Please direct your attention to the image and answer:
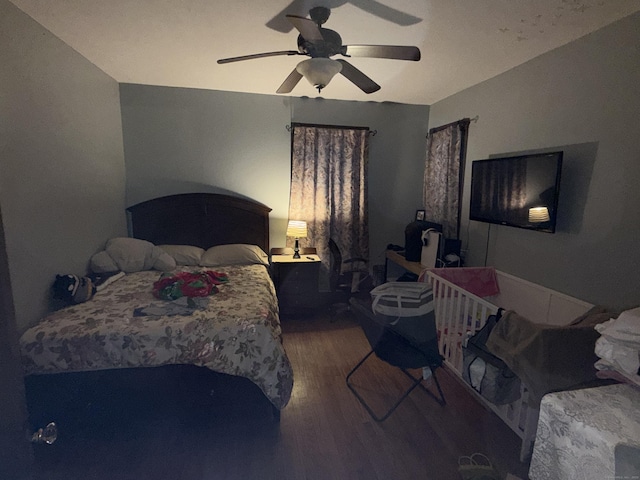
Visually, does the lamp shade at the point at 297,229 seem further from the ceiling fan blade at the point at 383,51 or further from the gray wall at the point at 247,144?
the ceiling fan blade at the point at 383,51

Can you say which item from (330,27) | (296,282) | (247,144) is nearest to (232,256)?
(296,282)

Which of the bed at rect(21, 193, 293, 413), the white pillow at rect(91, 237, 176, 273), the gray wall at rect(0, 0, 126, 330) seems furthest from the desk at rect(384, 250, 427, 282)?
the gray wall at rect(0, 0, 126, 330)

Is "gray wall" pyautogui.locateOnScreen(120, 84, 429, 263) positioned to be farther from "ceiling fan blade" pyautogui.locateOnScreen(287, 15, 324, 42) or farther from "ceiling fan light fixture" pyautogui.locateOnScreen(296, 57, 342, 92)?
"ceiling fan blade" pyautogui.locateOnScreen(287, 15, 324, 42)

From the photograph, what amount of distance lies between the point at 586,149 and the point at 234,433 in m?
2.92

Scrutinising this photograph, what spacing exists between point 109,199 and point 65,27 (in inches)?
58.0

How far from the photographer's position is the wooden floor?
176 centimetres

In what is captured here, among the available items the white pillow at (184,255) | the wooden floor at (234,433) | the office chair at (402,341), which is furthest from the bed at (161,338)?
the white pillow at (184,255)

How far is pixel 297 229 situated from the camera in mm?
3701

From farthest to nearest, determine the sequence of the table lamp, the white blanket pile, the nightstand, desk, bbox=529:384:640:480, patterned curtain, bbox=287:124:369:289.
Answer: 1. patterned curtain, bbox=287:124:369:289
2. the table lamp
3. the nightstand
4. the white blanket pile
5. desk, bbox=529:384:640:480

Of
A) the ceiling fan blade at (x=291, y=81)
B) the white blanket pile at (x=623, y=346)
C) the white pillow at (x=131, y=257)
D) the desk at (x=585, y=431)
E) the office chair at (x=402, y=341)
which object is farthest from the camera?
the white pillow at (x=131, y=257)

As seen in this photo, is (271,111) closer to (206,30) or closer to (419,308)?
(206,30)

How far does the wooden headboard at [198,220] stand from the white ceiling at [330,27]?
1285 millimetres

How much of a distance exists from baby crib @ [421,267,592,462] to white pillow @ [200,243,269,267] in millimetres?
1711

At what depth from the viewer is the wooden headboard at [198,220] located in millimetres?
3613
